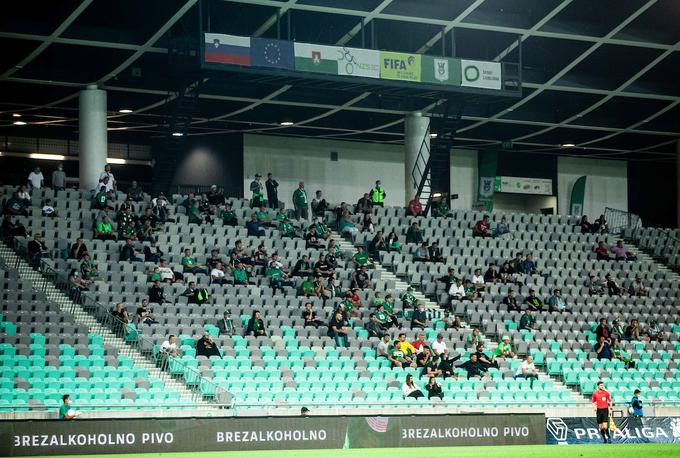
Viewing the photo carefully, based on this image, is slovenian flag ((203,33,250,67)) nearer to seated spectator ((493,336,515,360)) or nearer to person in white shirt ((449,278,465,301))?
person in white shirt ((449,278,465,301))

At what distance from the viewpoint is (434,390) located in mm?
28953

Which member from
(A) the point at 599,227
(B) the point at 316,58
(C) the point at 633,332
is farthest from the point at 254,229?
(A) the point at 599,227

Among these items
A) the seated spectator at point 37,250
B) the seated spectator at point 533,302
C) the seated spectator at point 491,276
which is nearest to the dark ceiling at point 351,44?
the seated spectator at point 37,250

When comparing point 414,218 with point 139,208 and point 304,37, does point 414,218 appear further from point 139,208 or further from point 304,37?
point 139,208

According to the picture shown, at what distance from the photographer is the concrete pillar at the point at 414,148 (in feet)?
143

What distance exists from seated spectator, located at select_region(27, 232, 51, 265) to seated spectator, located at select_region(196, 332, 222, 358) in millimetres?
5883

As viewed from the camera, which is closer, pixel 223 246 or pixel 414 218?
pixel 223 246

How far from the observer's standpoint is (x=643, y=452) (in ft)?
75.9

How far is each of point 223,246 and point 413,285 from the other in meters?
6.37

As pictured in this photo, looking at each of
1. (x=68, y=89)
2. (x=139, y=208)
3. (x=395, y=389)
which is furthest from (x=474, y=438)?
(x=68, y=89)

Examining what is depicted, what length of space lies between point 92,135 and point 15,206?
543cm

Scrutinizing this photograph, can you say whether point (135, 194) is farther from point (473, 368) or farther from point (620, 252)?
point (620, 252)

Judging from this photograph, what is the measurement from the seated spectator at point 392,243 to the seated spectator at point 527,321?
531 cm

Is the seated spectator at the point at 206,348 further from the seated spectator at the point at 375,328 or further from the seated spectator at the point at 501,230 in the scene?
the seated spectator at the point at 501,230
